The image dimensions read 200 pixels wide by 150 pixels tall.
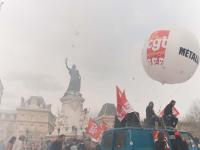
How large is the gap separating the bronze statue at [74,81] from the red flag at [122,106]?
58.4 meters

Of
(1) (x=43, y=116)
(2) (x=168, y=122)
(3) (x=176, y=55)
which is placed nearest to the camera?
(2) (x=168, y=122)

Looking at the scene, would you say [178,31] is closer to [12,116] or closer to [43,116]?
[43,116]

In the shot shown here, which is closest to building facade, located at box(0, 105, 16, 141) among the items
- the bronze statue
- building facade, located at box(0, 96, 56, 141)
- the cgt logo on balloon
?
building facade, located at box(0, 96, 56, 141)

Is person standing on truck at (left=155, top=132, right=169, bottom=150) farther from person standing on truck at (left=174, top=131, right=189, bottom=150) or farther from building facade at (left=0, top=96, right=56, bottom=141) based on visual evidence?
building facade at (left=0, top=96, right=56, bottom=141)

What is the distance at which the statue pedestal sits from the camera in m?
66.7

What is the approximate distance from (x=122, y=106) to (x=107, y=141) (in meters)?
1.75

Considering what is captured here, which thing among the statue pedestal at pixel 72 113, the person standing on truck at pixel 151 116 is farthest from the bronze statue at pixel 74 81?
the person standing on truck at pixel 151 116

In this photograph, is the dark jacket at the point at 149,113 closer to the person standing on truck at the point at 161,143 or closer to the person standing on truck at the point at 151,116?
the person standing on truck at the point at 151,116

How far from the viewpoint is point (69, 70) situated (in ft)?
251

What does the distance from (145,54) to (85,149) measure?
812cm

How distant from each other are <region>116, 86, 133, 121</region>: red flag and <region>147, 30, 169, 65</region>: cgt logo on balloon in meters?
1.80

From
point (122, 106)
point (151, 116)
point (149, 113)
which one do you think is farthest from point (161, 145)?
point (122, 106)

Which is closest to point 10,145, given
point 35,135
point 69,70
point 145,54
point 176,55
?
point 145,54

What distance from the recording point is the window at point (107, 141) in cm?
1188
